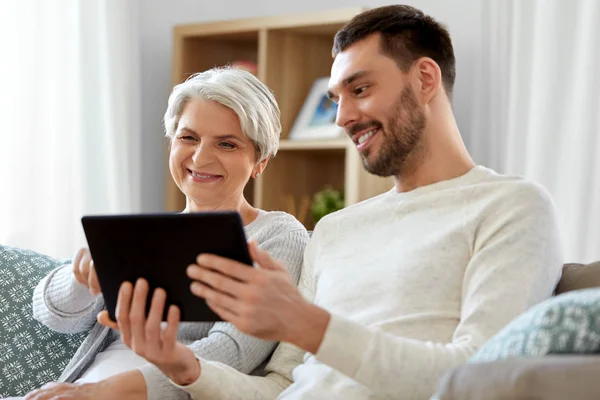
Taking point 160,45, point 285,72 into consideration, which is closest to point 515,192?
point 285,72

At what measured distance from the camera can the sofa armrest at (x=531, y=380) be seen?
33.4 inches

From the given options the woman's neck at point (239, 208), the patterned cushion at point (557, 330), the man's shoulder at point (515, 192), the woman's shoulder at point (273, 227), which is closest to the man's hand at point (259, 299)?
the patterned cushion at point (557, 330)

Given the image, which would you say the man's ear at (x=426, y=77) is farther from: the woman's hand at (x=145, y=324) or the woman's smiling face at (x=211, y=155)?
the woman's hand at (x=145, y=324)

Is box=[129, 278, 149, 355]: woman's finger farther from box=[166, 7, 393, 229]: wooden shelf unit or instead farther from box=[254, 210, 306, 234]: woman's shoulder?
box=[166, 7, 393, 229]: wooden shelf unit

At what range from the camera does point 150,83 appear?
4031 mm

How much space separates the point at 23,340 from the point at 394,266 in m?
0.91

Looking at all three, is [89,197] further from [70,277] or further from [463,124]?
[70,277]

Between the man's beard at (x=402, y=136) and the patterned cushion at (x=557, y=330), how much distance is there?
1.98ft

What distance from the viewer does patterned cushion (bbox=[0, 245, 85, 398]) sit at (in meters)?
1.90

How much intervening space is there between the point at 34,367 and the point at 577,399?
137cm

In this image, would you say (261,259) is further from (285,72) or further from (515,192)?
(285,72)

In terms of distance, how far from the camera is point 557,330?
991 mm

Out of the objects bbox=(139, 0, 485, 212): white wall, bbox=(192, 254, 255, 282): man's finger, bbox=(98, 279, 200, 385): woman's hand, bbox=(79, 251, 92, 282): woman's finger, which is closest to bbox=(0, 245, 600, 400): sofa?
bbox=(79, 251, 92, 282): woman's finger

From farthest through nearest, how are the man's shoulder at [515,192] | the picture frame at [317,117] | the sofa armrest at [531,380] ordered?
the picture frame at [317,117], the man's shoulder at [515,192], the sofa armrest at [531,380]
